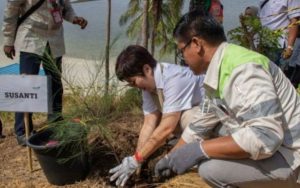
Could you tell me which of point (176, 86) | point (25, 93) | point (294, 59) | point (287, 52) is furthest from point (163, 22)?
point (176, 86)

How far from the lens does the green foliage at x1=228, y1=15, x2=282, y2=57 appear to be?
3119 mm

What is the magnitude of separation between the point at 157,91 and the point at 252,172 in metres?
0.94

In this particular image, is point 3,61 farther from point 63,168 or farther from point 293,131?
point 293,131

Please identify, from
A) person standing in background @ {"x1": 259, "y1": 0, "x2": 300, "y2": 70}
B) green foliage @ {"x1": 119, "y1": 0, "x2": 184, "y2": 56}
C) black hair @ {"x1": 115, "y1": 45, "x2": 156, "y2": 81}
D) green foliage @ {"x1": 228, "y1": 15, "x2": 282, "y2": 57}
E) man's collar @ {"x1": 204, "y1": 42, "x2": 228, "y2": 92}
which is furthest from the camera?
green foliage @ {"x1": 119, "y1": 0, "x2": 184, "y2": 56}

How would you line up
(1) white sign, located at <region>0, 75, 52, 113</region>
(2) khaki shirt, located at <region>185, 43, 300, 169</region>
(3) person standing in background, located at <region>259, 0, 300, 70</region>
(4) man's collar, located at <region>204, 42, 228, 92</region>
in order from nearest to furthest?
(2) khaki shirt, located at <region>185, 43, 300, 169</region> → (4) man's collar, located at <region>204, 42, 228, 92</region> → (1) white sign, located at <region>0, 75, 52, 113</region> → (3) person standing in background, located at <region>259, 0, 300, 70</region>

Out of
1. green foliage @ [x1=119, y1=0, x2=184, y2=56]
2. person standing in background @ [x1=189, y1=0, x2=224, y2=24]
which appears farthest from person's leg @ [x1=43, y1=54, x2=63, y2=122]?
green foliage @ [x1=119, y1=0, x2=184, y2=56]

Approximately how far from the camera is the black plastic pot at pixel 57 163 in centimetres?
274

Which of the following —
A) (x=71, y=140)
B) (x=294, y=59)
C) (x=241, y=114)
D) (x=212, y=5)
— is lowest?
(x=71, y=140)

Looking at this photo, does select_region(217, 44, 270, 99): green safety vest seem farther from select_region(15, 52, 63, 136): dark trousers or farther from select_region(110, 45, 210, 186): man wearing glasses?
select_region(15, 52, 63, 136): dark trousers

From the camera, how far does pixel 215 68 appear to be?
1.89 metres

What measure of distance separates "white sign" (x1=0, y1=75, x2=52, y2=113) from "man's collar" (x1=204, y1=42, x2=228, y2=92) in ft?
4.32

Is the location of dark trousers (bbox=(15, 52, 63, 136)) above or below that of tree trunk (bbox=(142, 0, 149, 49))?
below

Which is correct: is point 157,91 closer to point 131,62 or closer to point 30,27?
point 131,62

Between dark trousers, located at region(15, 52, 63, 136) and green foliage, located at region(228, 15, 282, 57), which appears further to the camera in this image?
dark trousers, located at region(15, 52, 63, 136)
